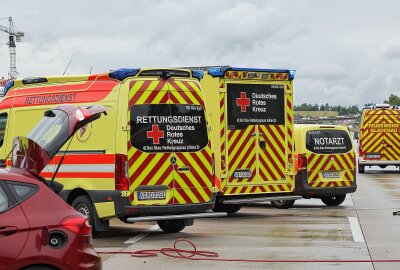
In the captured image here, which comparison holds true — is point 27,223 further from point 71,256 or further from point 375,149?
point 375,149

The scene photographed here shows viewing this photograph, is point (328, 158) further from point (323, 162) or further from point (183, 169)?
point (183, 169)

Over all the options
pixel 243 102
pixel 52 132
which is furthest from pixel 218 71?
pixel 52 132

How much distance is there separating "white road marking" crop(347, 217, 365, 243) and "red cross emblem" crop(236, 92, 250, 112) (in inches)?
113

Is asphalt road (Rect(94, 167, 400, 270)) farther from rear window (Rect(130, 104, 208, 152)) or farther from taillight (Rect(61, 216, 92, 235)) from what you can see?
taillight (Rect(61, 216, 92, 235))

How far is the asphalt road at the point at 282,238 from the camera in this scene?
10.3 m

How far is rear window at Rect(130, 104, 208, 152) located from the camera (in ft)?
39.9

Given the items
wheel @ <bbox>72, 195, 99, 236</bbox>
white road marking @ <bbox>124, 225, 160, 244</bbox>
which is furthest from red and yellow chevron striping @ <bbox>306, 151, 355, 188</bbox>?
wheel @ <bbox>72, 195, 99, 236</bbox>

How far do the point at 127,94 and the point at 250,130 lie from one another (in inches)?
169

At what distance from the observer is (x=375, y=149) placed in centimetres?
3247

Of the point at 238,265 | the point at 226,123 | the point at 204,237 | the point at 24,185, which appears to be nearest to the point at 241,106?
the point at 226,123

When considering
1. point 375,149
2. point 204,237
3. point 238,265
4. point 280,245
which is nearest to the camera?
point 238,265

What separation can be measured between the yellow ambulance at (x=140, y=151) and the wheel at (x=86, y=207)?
0.01 metres

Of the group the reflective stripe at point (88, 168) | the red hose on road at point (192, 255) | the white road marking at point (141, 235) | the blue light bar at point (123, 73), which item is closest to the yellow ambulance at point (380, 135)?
the white road marking at point (141, 235)

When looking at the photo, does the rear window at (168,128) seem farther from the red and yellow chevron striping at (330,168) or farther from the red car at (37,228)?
the red and yellow chevron striping at (330,168)
